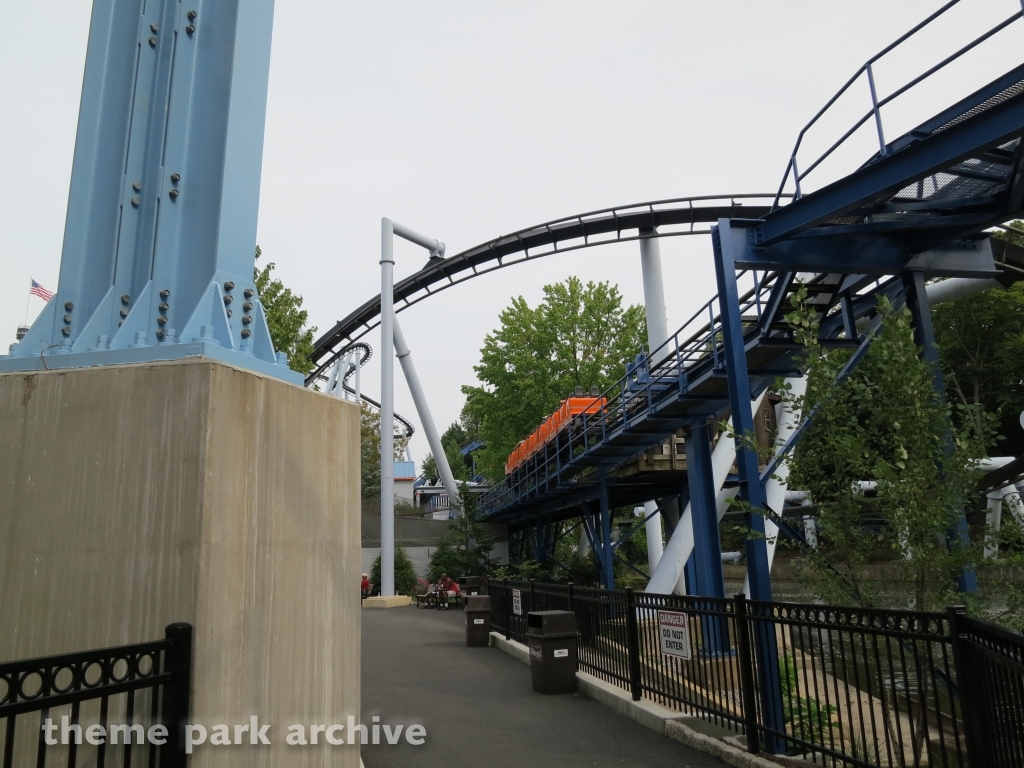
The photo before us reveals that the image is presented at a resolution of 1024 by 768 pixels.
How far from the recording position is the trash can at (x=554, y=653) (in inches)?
368

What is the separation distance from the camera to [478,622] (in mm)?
14836

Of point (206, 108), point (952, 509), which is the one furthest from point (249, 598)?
point (952, 509)

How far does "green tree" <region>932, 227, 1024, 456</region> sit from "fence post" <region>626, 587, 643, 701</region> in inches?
1353

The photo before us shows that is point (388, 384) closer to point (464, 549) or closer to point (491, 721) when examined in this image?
point (464, 549)

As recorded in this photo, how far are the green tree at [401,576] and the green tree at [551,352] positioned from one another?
646 centimetres

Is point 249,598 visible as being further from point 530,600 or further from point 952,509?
point 530,600

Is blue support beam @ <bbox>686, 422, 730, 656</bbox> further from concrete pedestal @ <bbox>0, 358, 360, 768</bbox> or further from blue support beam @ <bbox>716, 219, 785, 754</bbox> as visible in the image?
concrete pedestal @ <bbox>0, 358, 360, 768</bbox>

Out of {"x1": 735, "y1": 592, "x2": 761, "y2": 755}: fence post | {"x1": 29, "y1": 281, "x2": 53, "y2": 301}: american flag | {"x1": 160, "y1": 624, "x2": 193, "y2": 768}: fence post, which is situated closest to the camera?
{"x1": 160, "y1": 624, "x2": 193, "y2": 768}: fence post

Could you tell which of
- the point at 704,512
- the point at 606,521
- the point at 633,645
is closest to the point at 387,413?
the point at 606,521

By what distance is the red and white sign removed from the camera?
24.1 ft

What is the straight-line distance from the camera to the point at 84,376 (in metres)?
3.84

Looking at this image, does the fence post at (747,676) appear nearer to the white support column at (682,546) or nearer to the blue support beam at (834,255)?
the blue support beam at (834,255)

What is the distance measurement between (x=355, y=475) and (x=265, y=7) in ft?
10.3

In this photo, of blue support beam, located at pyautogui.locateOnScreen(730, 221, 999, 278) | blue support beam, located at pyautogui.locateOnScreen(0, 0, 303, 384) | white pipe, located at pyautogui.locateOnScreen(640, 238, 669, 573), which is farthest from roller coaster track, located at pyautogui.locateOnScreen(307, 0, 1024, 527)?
white pipe, located at pyautogui.locateOnScreen(640, 238, 669, 573)
